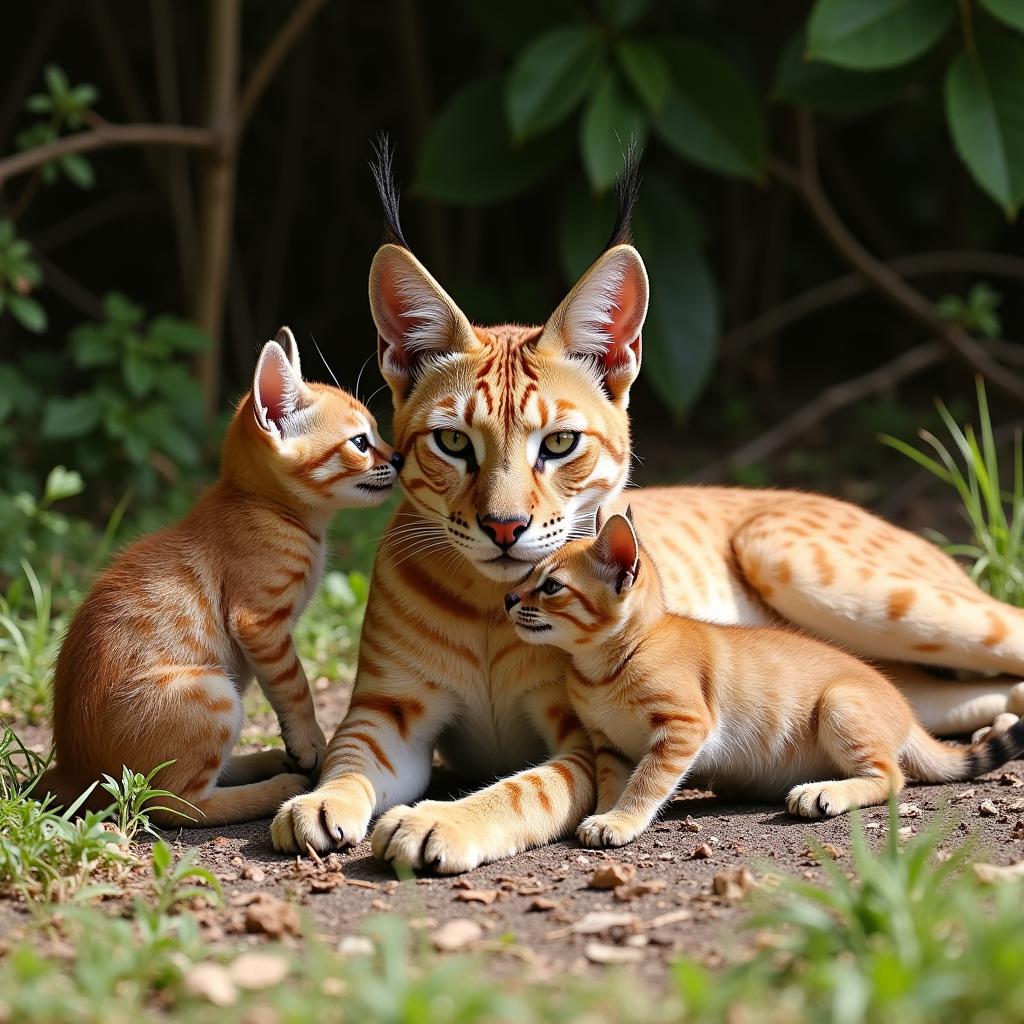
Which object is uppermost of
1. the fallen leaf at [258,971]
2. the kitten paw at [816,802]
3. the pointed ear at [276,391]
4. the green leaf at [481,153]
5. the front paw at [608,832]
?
the green leaf at [481,153]

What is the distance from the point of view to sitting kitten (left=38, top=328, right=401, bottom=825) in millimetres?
4137

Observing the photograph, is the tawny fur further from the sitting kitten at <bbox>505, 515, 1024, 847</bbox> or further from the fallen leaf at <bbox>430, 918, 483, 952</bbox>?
the fallen leaf at <bbox>430, 918, 483, 952</bbox>

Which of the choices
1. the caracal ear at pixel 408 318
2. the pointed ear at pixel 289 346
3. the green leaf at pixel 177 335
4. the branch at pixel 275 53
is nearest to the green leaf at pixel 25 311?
the green leaf at pixel 177 335

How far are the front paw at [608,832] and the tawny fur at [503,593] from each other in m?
0.14

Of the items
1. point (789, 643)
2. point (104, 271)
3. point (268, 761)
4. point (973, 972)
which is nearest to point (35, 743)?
point (268, 761)

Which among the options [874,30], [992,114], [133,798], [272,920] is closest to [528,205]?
Result: [874,30]

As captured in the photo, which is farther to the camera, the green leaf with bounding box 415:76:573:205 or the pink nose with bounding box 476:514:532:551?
the green leaf with bounding box 415:76:573:205

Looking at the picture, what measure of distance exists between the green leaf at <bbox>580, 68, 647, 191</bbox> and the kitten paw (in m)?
3.62

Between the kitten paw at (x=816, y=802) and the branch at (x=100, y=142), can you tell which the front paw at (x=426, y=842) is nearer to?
the kitten paw at (x=816, y=802)

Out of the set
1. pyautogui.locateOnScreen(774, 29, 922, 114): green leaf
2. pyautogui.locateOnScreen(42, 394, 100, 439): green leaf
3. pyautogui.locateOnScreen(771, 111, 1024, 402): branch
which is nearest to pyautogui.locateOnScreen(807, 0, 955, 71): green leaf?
pyautogui.locateOnScreen(774, 29, 922, 114): green leaf

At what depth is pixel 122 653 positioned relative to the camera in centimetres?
419

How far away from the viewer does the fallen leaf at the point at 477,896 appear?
3557 mm

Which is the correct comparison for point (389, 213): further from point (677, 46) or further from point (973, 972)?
point (677, 46)

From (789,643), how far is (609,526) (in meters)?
0.80
